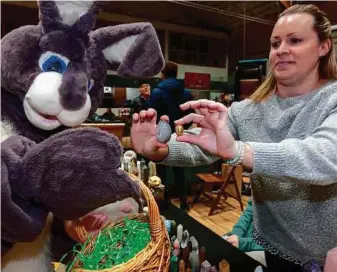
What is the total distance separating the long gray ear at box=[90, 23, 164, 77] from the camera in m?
0.70

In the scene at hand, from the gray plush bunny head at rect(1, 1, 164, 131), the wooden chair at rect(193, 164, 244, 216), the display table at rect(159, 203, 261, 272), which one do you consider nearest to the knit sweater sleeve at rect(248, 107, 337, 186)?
the gray plush bunny head at rect(1, 1, 164, 131)

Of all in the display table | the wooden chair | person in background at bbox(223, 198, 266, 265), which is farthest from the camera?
the wooden chair

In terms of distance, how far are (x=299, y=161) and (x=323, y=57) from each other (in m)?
0.54

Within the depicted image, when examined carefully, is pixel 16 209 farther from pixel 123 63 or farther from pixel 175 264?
pixel 175 264

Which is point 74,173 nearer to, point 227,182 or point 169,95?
point 169,95

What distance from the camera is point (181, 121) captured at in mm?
822

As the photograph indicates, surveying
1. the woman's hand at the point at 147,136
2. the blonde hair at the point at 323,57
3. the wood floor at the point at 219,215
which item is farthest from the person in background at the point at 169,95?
the woman's hand at the point at 147,136

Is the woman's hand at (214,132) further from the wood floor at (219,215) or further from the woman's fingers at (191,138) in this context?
the wood floor at (219,215)

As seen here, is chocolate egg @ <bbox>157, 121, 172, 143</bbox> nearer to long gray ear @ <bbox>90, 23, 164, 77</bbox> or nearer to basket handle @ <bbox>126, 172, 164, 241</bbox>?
long gray ear @ <bbox>90, 23, 164, 77</bbox>

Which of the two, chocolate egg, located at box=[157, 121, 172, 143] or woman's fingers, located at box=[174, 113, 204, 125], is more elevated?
woman's fingers, located at box=[174, 113, 204, 125]

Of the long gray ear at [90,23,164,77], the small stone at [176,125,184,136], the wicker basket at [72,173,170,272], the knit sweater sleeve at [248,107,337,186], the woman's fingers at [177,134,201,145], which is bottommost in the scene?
the wicker basket at [72,173,170,272]

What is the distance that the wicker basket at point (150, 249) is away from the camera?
538 millimetres

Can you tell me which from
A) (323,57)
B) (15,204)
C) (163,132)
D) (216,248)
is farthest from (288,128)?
(15,204)

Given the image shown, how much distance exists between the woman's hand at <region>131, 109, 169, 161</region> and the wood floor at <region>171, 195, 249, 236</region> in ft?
6.99
